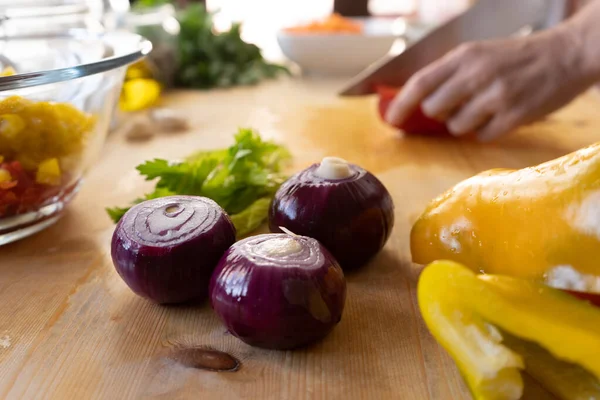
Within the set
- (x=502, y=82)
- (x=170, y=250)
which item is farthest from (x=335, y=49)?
(x=170, y=250)

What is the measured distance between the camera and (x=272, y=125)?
166 centimetres

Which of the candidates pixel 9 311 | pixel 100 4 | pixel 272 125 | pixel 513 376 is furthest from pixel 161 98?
pixel 513 376

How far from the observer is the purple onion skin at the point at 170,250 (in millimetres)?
708

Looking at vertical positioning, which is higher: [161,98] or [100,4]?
[100,4]

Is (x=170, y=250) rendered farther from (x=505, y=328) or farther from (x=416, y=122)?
(x=416, y=122)

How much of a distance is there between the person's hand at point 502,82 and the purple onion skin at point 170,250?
0.85 m

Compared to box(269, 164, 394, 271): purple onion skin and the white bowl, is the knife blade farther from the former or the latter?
box(269, 164, 394, 271): purple onion skin

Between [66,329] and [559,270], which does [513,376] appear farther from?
[66,329]

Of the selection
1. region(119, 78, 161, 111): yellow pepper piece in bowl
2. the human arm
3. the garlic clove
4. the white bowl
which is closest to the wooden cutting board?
the human arm

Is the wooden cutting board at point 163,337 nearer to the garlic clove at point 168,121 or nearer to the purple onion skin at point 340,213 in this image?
the purple onion skin at point 340,213

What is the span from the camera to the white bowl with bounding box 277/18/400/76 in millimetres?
2193

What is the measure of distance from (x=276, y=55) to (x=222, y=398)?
258 cm

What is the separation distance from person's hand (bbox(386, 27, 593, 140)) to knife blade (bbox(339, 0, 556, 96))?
0.22 metres

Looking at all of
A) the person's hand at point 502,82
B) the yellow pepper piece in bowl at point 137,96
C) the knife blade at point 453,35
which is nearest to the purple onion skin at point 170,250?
the person's hand at point 502,82
